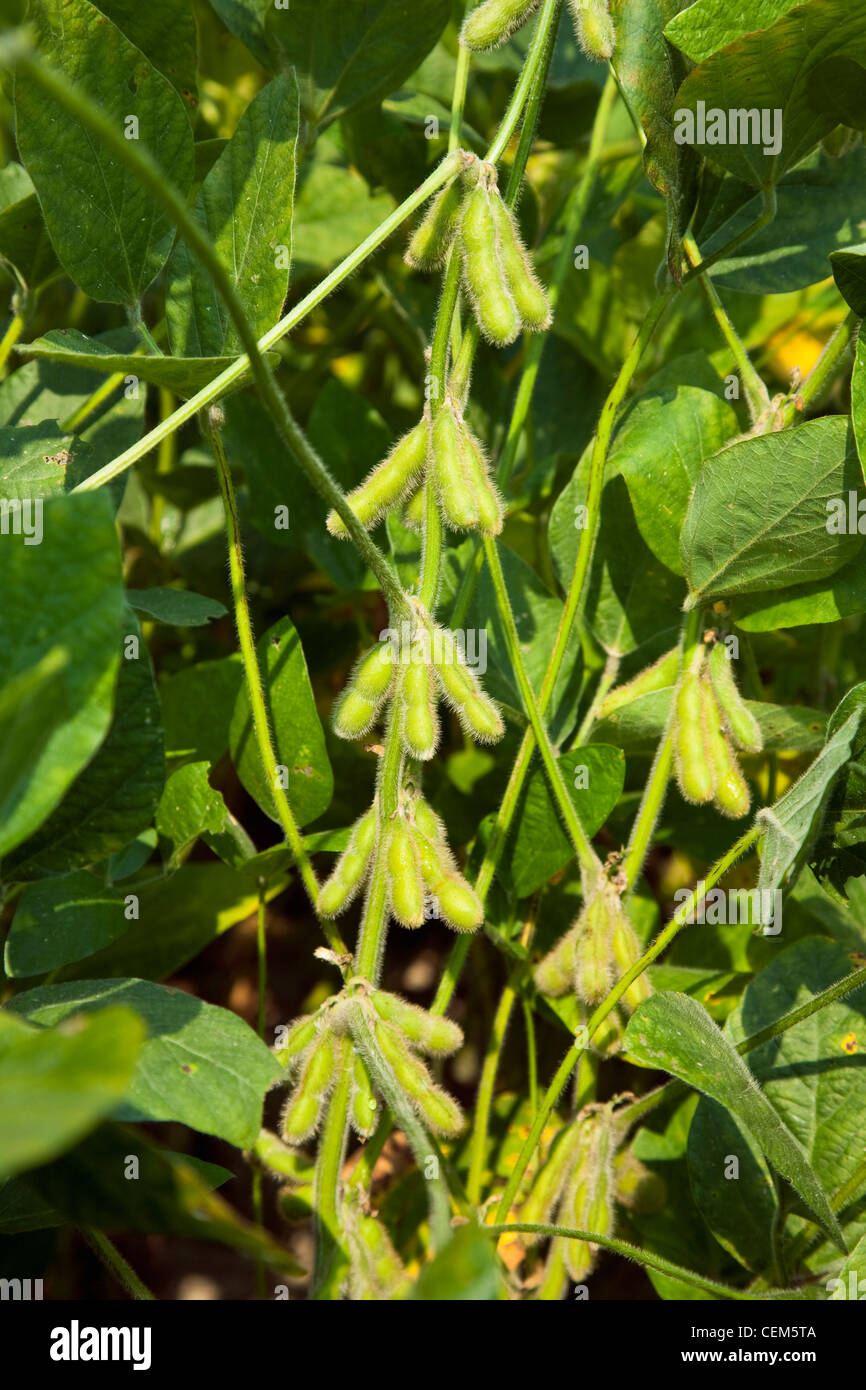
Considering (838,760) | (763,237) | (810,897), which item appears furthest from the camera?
(763,237)

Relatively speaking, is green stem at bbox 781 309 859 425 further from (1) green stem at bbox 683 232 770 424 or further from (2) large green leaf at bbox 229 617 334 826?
(2) large green leaf at bbox 229 617 334 826

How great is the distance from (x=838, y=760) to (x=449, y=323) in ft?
1.42

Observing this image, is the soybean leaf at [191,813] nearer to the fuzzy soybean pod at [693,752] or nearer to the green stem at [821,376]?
the fuzzy soybean pod at [693,752]

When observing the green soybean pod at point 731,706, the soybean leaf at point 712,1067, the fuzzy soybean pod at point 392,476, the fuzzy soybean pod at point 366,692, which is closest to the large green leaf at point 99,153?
the fuzzy soybean pod at point 392,476

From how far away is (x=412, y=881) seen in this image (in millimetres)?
879

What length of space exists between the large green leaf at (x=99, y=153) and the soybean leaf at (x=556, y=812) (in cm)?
54

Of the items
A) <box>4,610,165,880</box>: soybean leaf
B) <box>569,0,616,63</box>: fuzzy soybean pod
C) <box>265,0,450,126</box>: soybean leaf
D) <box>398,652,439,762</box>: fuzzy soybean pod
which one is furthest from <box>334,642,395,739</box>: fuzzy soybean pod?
<box>265,0,450,126</box>: soybean leaf

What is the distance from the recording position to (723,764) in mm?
1006

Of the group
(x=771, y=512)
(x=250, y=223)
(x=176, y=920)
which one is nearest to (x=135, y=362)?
(x=250, y=223)

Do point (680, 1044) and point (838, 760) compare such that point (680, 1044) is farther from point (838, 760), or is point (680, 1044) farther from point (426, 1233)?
point (426, 1233)

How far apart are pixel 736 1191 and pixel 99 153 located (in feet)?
3.34

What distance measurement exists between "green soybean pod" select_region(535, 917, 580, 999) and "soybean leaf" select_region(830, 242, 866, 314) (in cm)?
56
